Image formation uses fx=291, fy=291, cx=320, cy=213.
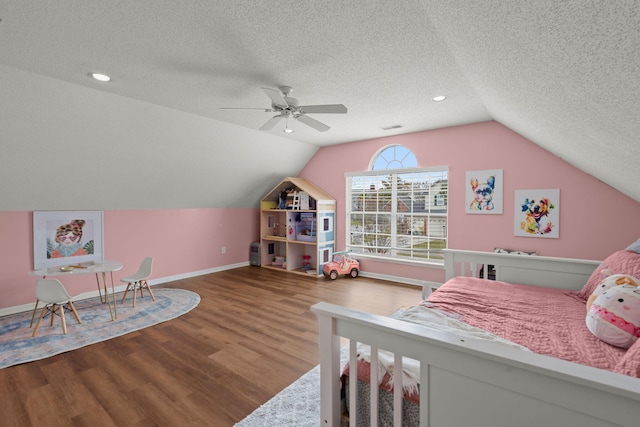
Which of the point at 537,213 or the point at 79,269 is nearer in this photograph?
the point at 79,269

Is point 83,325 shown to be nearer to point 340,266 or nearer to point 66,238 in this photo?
point 66,238

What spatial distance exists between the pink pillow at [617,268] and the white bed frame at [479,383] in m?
1.61

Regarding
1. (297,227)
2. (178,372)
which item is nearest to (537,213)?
(297,227)

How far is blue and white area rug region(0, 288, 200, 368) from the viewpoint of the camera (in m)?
2.46

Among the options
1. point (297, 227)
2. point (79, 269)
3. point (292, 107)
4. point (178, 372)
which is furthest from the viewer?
point (297, 227)

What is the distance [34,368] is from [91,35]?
2440 mm

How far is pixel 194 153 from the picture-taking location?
397cm

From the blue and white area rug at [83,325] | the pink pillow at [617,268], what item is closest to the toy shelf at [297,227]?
the blue and white area rug at [83,325]

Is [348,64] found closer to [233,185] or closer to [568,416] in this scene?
[568,416]

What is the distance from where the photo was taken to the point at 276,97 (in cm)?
232

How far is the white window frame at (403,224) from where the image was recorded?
4312 millimetres

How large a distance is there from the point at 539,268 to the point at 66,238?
522 cm

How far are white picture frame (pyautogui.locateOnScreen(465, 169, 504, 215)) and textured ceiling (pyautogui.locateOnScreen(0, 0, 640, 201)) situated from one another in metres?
1.21

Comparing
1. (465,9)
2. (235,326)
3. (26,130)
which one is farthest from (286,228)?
(465,9)
